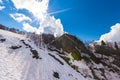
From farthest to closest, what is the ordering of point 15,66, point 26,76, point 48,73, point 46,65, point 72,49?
point 72,49 < point 46,65 < point 48,73 < point 15,66 < point 26,76

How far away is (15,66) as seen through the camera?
2075cm

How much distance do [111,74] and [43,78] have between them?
3657 cm

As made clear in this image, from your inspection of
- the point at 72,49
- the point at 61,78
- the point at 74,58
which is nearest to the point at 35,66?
the point at 61,78

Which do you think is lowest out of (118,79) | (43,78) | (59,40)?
(118,79)

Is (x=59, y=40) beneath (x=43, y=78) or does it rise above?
above

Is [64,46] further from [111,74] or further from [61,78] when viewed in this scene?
[61,78]

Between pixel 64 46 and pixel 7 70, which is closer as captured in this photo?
pixel 7 70

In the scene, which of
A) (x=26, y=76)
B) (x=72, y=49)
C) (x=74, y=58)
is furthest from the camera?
(x=72, y=49)

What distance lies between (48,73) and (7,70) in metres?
5.77

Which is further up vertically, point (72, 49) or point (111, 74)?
point (72, 49)

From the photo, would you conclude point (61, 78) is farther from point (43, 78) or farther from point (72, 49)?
point (72, 49)

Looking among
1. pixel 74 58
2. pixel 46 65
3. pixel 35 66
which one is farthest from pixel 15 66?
pixel 74 58

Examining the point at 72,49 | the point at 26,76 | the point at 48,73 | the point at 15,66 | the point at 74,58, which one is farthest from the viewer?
the point at 72,49

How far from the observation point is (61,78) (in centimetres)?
2359
